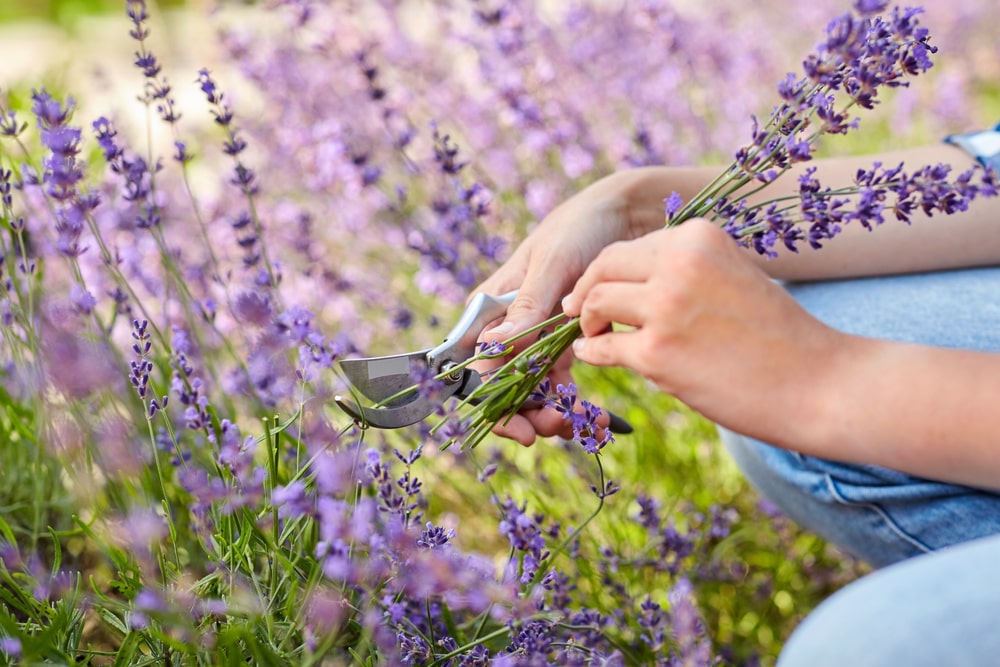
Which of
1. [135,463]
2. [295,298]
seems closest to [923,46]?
[135,463]

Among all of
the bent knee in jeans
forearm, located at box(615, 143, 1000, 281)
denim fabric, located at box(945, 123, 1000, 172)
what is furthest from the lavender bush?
denim fabric, located at box(945, 123, 1000, 172)

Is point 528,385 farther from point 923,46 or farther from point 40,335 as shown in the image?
point 40,335

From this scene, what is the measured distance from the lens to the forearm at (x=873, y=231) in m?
1.52

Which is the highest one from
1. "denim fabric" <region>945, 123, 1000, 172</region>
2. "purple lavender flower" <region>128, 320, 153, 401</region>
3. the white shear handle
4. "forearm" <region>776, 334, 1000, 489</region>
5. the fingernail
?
"purple lavender flower" <region>128, 320, 153, 401</region>

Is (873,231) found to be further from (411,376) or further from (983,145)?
(411,376)

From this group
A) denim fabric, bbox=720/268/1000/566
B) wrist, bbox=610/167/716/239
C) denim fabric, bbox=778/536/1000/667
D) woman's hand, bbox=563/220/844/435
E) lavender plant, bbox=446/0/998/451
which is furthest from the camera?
wrist, bbox=610/167/716/239

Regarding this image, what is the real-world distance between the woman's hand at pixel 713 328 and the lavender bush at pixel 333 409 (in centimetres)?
19

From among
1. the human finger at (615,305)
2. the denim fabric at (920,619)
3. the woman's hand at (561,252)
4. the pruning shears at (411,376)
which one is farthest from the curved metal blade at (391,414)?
the denim fabric at (920,619)

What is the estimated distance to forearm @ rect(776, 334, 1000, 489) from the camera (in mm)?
971

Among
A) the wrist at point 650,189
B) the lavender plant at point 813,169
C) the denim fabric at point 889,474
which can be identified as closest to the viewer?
the lavender plant at point 813,169

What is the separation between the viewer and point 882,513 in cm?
135

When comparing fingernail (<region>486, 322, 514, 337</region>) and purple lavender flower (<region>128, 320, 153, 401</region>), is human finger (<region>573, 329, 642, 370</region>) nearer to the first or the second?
fingernail (<region>486, 322, 514, 337</region>)

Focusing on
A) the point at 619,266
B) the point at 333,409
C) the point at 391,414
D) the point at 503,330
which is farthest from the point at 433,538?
the point at 333,409

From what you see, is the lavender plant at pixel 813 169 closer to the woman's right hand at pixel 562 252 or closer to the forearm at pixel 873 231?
the woman's right hand at pixel 562 252
